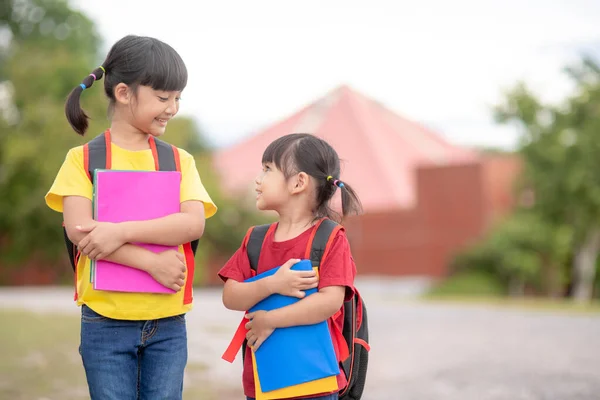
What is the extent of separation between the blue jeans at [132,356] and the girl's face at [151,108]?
1.98 feet

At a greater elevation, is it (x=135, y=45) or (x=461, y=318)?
(x=135, y=45)

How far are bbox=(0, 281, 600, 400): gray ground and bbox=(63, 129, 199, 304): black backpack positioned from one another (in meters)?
2.76

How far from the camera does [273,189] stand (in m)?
2.71

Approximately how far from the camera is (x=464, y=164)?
22.8m

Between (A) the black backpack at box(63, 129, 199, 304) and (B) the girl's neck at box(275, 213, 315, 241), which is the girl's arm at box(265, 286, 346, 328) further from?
(A) the black backpack at box(63, 129, 199, 304)

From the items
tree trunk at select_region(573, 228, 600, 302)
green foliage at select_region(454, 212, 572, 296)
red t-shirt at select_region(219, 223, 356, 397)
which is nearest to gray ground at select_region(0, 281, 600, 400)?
red t-shirt at select_region(219, 223, 356, 397)

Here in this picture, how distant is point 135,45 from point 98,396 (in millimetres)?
1100

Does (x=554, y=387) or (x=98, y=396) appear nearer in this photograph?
(x=98, y=396)

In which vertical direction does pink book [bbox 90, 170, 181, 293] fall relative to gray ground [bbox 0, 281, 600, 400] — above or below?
above

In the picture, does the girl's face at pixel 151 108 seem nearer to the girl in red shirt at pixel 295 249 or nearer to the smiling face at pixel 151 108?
the smiling face at pixel 151 108

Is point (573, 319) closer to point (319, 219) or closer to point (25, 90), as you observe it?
point (319, 219)

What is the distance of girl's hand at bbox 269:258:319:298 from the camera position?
2.54 m

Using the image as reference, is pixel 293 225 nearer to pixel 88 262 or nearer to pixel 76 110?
pixel 88 262

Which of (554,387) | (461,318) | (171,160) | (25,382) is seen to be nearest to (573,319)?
(461,318)
